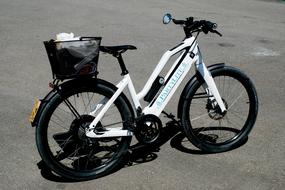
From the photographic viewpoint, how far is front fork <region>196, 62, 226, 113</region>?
4.61 meters

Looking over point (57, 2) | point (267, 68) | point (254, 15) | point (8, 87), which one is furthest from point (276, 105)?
point (57, 2)

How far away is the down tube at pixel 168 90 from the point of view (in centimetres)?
455

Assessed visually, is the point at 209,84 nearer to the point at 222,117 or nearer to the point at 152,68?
the point at 222,117

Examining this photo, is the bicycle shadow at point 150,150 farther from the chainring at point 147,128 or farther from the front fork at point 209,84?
the front fork at point 209,84

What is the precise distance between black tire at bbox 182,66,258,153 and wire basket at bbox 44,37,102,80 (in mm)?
1097

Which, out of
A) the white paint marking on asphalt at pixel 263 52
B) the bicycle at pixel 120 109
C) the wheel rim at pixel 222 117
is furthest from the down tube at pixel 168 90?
the white paint marking on asphalt at pixel 263 52

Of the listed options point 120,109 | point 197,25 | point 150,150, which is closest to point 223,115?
point 150,150

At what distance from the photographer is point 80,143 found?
14.6ft

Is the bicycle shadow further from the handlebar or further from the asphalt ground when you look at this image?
the handlebar

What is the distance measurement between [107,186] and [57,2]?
995cm

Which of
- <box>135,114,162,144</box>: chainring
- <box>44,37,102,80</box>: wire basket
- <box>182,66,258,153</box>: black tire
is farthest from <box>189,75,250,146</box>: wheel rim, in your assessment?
<box>44,37,102,80</box>: wire basket

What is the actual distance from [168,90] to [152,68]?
3156 mm

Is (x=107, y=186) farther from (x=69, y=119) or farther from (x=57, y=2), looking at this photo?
(x=57, y=2)

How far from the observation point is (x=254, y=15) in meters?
12.9
